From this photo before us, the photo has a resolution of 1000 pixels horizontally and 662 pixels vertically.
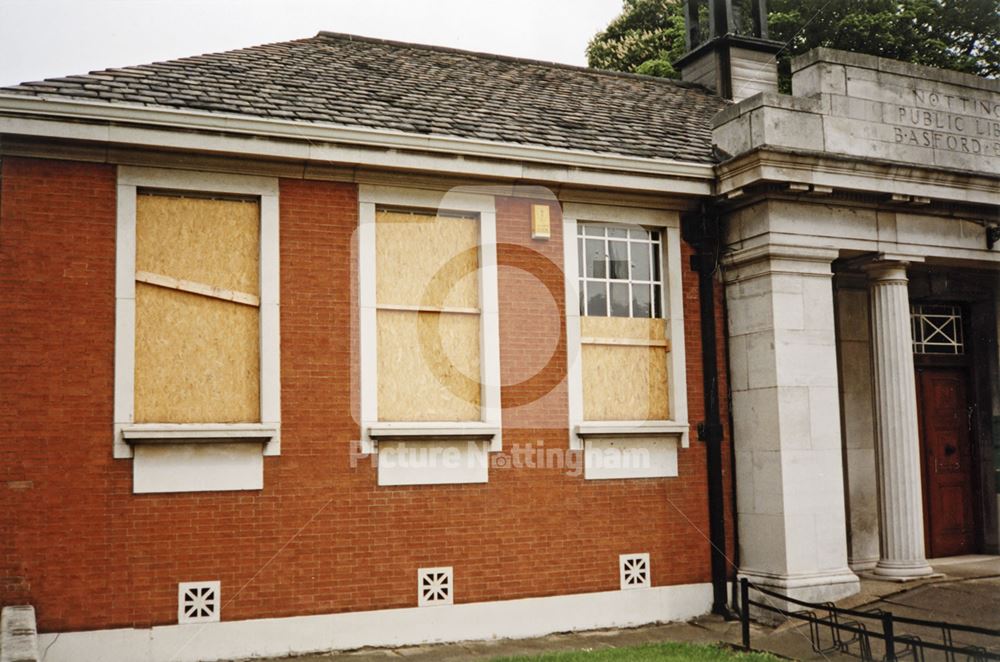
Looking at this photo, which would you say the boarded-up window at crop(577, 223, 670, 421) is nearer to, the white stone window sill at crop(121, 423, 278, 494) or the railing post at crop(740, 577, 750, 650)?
the railing post at crop(740, 577, 750, 650)

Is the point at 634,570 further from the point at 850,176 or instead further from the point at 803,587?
the point at 850,176

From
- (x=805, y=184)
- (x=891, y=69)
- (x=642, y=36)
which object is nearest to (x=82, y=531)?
(x=805, y=184)

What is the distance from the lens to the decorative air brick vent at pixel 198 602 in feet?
29.5

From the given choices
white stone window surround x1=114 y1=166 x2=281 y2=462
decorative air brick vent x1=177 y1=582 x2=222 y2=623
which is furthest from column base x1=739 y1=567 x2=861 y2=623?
decorative air brick vent x1=177 y1=582 x2=222 y2=623

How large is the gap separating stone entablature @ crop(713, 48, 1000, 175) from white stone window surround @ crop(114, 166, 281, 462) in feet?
17.9

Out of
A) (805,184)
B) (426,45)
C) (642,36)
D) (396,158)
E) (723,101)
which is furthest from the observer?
(642,36)

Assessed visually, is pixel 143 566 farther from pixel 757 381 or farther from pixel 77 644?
pixel 757 381

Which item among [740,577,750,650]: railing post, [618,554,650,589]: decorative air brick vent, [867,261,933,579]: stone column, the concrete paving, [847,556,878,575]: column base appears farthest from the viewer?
[847,556,878,575]: column base

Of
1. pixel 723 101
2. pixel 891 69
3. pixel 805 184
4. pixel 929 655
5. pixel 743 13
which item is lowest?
pixel 929 655

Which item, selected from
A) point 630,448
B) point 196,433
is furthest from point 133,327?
point 630,448

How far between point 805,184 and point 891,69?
2.29 meters

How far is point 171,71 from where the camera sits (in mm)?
10648

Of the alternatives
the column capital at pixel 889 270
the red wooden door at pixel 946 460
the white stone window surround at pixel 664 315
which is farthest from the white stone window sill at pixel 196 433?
the red wooden door at pixel 946 460

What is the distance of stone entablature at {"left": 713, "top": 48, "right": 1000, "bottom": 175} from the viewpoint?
36.8 feet
